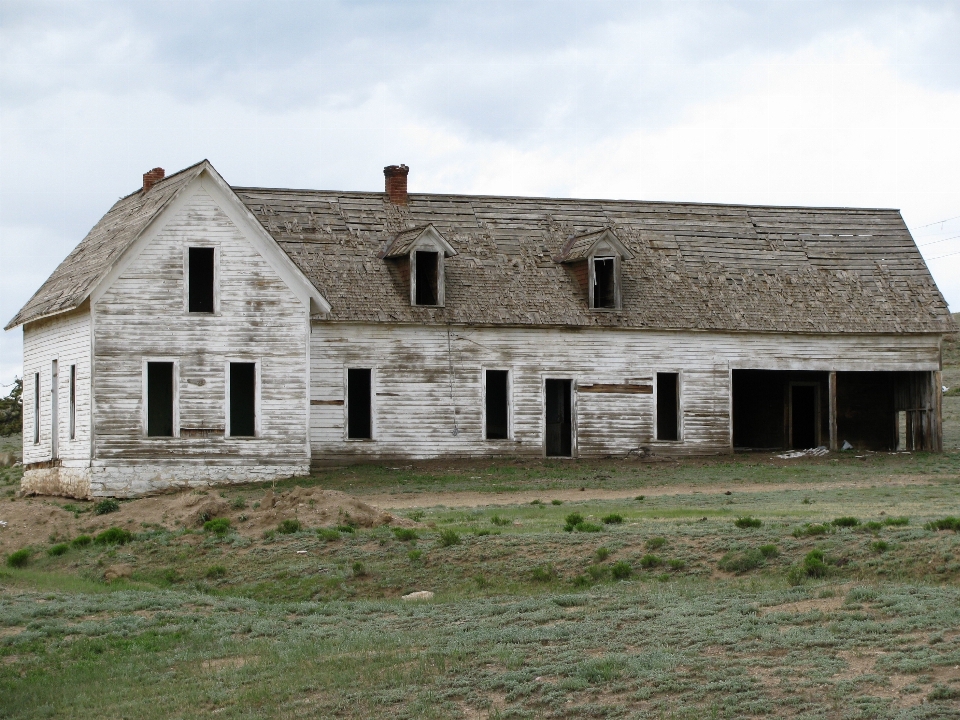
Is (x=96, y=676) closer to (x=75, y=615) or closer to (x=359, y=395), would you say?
(x=75, y=615)

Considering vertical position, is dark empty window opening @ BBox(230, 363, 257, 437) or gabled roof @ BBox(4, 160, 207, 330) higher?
gabled roof @ BBox(4, 160, 207, 330)

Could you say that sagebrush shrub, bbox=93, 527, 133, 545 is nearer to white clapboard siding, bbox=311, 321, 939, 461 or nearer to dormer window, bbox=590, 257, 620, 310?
white clapboard siding, bbox=311, 321, 939, 461

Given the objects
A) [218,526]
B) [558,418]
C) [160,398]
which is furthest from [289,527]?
[558,418]

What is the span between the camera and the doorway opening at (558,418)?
37.0 m

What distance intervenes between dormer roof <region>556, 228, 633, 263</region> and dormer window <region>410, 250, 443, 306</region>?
12.7 feet

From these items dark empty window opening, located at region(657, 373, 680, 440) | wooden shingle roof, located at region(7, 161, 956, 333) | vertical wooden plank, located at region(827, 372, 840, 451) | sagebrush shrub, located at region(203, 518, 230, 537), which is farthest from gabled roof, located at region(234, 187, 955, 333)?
sagebrush shrub, located at region(203, 518, 230, 537)

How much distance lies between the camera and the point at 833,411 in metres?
38.3

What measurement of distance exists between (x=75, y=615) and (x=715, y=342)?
938 inches

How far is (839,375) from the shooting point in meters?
41.3

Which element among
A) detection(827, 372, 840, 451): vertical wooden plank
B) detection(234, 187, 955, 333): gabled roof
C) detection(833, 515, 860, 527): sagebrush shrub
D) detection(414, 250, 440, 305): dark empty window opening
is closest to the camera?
detection(833, 515, 860, 527): sagebrush shrub

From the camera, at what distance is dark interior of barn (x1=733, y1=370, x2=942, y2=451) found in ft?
132

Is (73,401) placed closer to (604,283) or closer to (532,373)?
(532,373)

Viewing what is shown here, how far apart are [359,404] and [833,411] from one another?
13029 mm

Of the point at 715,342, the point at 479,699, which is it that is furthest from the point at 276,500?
the point at 715,342
